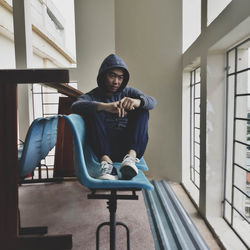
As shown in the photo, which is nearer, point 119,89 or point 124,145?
point 124,145

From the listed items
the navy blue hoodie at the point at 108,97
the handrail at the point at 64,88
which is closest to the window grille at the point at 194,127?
the navy blue hoodie at the point at 108,97

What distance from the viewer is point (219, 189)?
70.1 inches

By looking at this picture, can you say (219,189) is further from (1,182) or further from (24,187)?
(24,187)

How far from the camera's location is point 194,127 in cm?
266

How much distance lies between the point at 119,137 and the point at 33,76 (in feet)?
2.15

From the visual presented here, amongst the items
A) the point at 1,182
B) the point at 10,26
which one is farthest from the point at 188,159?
the point at 10,26

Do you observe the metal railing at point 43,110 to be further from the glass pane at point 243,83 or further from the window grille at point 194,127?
the window grille at point 194,127

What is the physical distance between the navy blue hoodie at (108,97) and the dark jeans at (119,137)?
0.17 ft

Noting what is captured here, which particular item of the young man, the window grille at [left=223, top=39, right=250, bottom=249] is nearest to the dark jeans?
the young man

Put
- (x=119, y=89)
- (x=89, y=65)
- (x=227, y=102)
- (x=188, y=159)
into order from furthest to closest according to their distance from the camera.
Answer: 1. (x=89, y=65)
2. (x=188, y=159)
3. (x=227, y=102)
4. (x=119, y=89)

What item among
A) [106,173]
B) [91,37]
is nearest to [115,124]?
[106,173]

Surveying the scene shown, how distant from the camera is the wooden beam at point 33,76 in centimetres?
88

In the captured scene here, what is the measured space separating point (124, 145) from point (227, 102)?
1015 mm

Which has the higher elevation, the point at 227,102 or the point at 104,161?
the point at 227,102
